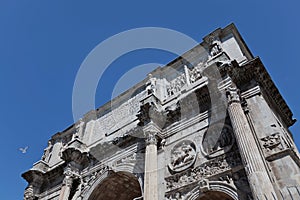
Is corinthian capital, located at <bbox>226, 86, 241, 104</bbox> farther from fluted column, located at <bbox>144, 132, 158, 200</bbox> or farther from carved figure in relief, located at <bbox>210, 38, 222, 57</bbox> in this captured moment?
fluted column, located at <bbox>144, 132, 158, 200</bbox>

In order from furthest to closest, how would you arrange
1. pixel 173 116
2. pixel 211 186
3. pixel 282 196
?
1. pixel 173 116
2. pixel 211 186
3. pixel 282 196

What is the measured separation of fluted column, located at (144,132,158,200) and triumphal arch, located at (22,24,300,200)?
0.04 m

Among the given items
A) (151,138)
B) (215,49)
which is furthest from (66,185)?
(215,49)

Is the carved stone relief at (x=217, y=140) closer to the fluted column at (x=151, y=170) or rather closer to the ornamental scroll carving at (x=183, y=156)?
the ornamental scroll carving at (x=183, y=156)

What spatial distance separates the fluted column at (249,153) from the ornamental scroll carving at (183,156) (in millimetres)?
2150

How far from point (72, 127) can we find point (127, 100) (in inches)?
218

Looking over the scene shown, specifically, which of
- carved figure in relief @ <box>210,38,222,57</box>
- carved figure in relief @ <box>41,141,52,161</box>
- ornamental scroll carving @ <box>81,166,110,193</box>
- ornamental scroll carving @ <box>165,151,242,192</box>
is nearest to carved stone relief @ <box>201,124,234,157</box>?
ornamental scroll carving @ <box>165,151,242,192</box>

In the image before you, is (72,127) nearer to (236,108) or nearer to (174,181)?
(174,181)

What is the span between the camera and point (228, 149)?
27.8 ft

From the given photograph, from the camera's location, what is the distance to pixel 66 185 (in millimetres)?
12742

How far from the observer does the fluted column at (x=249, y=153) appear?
626cm

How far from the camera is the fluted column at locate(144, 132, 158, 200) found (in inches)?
343

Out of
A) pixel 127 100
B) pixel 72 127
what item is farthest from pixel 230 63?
pixel 72 127

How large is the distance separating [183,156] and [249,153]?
296cm
